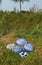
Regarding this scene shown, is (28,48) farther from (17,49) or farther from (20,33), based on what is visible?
(20,33)

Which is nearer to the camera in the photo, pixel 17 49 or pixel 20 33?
pixel 17 49

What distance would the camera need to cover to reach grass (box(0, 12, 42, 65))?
3.90 m

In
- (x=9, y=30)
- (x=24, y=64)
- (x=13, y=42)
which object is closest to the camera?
(x=24, y=64)

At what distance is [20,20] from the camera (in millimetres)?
5336

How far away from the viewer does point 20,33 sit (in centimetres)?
477

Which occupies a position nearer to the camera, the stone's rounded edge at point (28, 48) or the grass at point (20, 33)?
the grass at point (20, 33)

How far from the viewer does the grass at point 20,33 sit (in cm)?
390

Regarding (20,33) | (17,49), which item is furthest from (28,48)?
(20,33)

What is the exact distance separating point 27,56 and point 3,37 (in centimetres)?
83

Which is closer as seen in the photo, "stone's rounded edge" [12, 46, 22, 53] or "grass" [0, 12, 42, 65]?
"grass" [0, 12, 42, 65]

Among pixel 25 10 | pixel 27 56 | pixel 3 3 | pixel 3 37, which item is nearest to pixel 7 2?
pixel 3 3

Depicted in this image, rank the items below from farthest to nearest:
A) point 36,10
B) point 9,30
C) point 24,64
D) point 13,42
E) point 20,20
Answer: point 36,10, point 20,20, point 9,30, point 13,42, point 24,64

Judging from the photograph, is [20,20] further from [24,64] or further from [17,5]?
[24,64]

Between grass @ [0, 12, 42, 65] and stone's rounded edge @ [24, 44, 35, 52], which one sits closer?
grass @ [0, 12, 42, 65]
